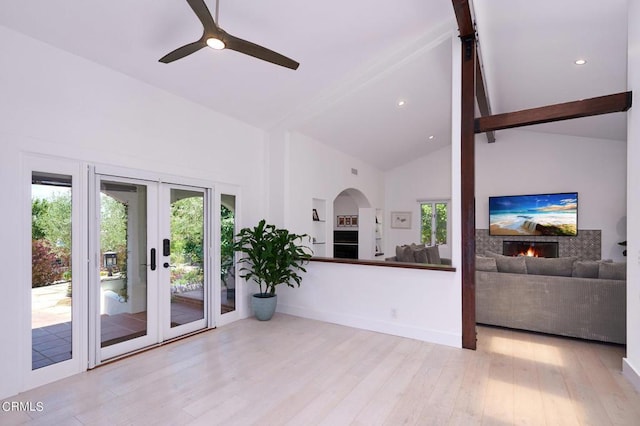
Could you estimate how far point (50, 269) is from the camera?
3.01 m

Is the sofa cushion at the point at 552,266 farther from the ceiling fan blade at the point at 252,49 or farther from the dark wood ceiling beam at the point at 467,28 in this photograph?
the ceiling fan blade at the point at 252,49

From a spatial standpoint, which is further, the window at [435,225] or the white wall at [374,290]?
the window at [435,225]

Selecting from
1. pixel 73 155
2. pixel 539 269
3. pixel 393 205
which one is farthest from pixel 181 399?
pixel 393 205

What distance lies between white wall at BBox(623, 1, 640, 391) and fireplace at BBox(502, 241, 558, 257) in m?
4.64

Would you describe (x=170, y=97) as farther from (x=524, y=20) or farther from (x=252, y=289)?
(x=524, y=20)

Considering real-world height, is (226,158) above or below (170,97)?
below

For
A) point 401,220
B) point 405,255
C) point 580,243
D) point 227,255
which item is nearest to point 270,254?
point 227,255

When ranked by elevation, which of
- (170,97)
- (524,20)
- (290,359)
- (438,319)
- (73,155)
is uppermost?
(524,20)

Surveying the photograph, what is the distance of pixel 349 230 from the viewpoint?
8.14 meters

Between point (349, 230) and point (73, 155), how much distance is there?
5946mm

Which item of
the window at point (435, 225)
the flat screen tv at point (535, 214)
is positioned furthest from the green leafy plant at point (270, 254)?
the flat screen tv at point (535, 214)

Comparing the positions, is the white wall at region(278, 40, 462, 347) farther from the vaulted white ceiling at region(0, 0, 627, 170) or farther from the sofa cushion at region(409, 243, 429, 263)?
the sofa cushion at region(409, 243, 429, 263)

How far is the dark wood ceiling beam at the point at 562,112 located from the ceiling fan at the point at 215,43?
2311 millimetres

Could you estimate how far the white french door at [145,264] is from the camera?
3410 mm
